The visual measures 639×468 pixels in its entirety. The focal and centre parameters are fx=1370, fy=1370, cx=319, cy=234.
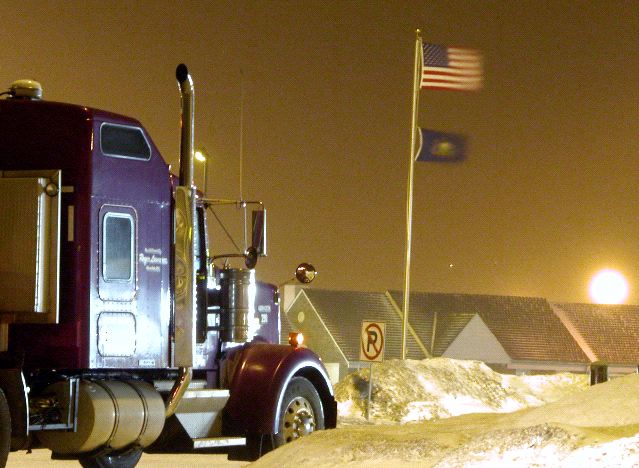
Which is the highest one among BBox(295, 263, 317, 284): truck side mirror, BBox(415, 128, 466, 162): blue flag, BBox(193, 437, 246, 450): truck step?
BBox(415, 128, 466, 162): blue flag

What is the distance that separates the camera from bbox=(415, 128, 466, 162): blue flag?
3419cm

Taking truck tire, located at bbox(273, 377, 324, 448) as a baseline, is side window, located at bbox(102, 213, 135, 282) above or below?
above

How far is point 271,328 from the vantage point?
624 inches

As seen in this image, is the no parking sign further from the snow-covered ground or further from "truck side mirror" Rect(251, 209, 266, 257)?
"truck side mirror" Rect(251, 209, 266, 257)

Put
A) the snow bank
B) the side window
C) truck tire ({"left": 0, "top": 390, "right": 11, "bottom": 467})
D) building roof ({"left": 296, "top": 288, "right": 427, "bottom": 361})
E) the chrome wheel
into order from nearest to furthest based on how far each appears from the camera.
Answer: truck tire ({"left": 0, "top": 390, "right": 11, "bottom": 467}), the side window, the chrome wheel, the snow bank, building roof ({"left": 296, "top": 288, "right": 427, "bottom": 361})

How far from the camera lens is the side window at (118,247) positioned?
12.7 meters

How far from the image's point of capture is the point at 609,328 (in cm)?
8038

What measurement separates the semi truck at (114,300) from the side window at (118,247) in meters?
0.01

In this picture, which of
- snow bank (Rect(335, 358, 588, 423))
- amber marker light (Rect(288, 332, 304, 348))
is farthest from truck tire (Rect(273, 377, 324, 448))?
snow bank (Rect(335, 358, 588, 423))

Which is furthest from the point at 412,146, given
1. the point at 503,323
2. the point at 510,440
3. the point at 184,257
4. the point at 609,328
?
the point at 609,328

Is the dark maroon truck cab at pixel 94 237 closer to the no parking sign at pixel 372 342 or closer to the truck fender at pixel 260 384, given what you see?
the truck fender at pixel 260 384

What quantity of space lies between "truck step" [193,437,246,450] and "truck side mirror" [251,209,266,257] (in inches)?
80.1

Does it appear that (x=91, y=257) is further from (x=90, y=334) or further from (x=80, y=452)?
(x=80, y=452)

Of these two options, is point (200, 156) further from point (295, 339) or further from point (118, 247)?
point (295, 339)
